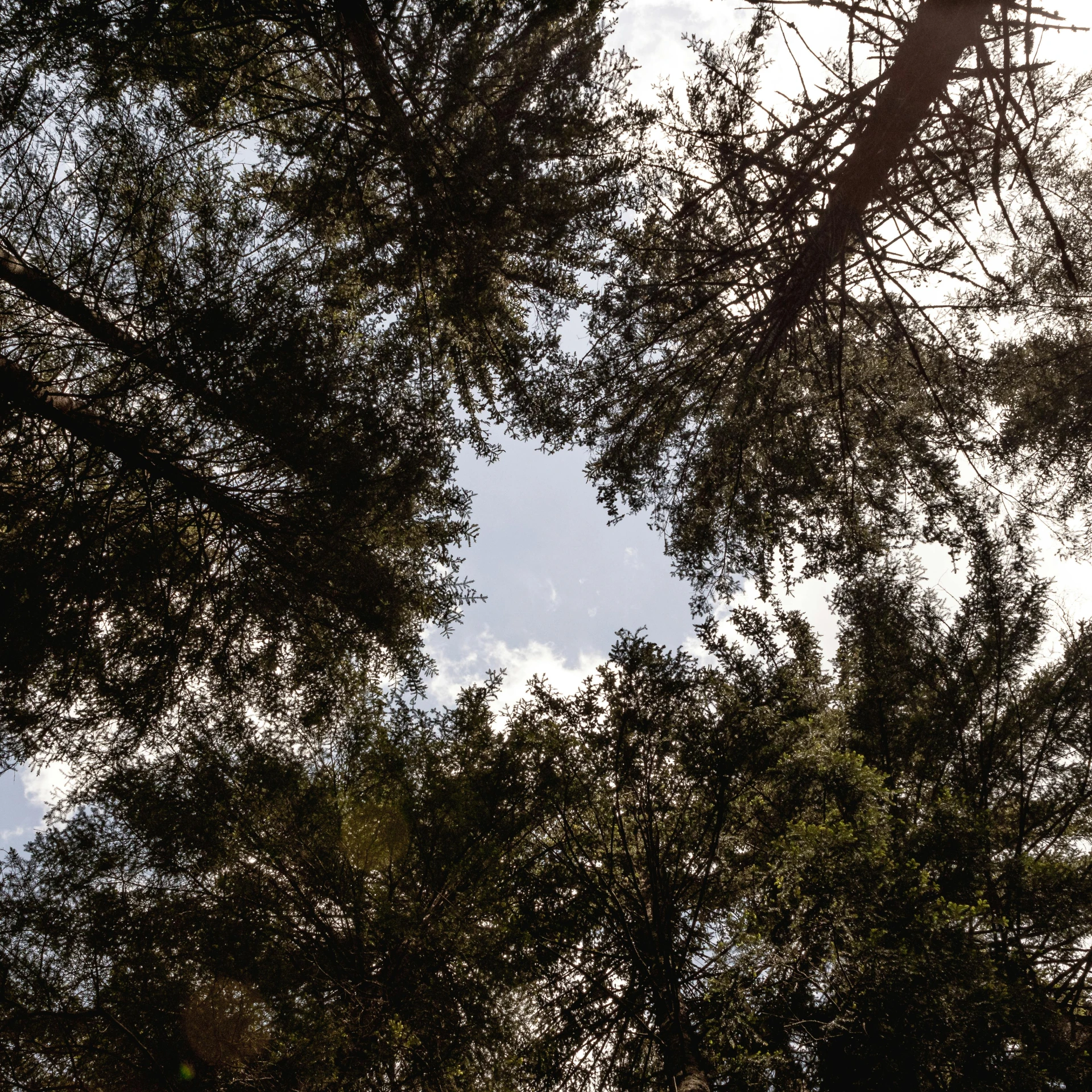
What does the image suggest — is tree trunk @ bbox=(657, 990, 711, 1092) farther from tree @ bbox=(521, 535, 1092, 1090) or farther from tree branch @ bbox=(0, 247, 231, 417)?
tree branch @ bbox=(0, 247, 231, 417)

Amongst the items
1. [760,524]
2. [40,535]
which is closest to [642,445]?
[760,524]

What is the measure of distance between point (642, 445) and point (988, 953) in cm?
659

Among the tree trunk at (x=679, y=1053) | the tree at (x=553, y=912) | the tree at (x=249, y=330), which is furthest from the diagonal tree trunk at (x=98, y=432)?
the tree trunk at (x=679, y=1053)

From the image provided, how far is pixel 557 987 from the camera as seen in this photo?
6270 millimetres

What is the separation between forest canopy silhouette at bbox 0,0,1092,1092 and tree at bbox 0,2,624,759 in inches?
2.0

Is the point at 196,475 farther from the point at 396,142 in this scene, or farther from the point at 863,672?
the point at 863,672

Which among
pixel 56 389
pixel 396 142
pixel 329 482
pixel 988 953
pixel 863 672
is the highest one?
pixel 396 142

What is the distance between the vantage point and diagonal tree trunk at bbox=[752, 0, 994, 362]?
4.68 meters

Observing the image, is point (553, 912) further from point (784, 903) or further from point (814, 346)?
point (814, 346)

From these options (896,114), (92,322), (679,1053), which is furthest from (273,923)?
(896,114)

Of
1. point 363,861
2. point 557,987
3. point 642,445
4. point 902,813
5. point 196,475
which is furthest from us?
point 642,445

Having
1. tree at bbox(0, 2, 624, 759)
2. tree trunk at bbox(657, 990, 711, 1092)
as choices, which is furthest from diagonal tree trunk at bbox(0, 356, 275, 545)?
tree trunk at bbox(657, 990, 711, 1092)

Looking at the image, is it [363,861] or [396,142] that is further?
[363,861]

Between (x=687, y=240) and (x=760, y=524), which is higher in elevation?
(x=687, y=240)
